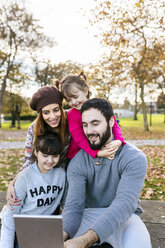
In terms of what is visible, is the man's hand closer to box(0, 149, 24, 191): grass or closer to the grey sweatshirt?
the grey sweatshirt

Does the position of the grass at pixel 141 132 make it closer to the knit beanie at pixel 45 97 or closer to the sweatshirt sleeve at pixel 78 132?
the sweatshirt sleeve at pixel 78 132

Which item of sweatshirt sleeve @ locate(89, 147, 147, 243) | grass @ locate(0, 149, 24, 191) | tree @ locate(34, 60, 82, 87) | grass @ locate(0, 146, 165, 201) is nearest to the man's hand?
sweatshirt sleeve @ locate(89, 147, 147, 243)

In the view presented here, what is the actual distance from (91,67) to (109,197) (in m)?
14.1

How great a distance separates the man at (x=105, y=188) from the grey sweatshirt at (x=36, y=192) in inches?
12.2

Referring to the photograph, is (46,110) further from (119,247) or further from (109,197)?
(119,247)

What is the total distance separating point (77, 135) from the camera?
2578mm

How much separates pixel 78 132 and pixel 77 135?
0.14 ft

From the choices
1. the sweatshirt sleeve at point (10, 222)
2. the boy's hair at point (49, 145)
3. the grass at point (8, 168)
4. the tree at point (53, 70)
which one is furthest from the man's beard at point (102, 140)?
the tree at point (53, 70)

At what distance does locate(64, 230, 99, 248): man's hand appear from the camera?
1694 millimetres

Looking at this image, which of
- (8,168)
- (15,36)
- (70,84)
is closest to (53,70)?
(15,36)

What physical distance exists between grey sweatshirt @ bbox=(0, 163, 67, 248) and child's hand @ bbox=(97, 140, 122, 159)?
64cm

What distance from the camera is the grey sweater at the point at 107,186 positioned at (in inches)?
76.5

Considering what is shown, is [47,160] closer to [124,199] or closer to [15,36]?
[124,199]

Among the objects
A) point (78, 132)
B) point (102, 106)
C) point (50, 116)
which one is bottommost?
point (78, 132)
